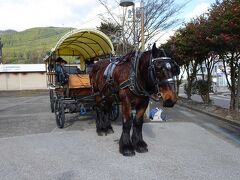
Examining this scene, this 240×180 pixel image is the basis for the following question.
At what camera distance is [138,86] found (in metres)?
6.61

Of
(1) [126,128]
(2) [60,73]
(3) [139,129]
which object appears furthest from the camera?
(2) [60,73]

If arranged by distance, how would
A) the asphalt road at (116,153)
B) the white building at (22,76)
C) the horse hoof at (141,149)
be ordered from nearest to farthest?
the asphalt road at (116,153) < the horse hoof at (141,149) < the white building at (22,76)

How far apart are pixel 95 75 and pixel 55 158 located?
126 inches

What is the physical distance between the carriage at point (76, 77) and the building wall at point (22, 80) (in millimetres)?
35927

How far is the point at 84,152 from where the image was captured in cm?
709

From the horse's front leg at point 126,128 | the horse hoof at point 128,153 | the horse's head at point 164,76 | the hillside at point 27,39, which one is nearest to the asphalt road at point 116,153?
the horse hoof at point 128,153

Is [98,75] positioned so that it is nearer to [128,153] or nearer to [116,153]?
[116,153]

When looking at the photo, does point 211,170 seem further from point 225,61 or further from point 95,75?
point 225,61

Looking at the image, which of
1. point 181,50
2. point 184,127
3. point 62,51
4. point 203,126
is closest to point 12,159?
point 184,127

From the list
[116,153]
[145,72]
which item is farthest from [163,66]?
[116,153]

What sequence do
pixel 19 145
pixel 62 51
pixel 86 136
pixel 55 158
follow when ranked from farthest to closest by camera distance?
pixel 62 51, pixel 86 136, pixel 19 145, pixel 55 158

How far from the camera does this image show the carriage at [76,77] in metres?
10.2

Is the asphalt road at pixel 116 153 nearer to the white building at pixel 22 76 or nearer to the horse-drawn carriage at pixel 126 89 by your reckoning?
the horse-drawn carriage at pixel 126 89

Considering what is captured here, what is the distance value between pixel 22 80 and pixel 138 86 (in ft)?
144
